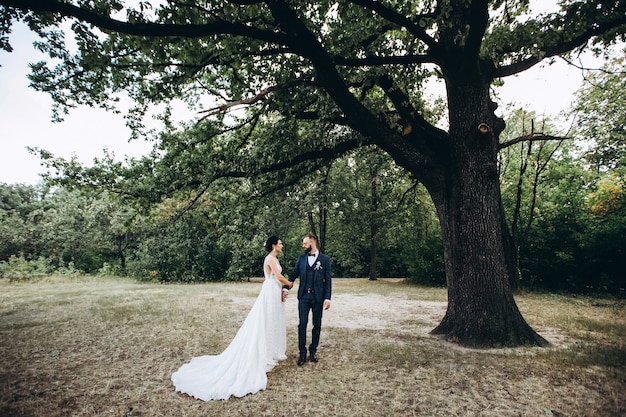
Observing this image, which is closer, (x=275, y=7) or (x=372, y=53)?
(x=275, y=7)

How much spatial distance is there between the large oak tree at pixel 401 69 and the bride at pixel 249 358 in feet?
11.5

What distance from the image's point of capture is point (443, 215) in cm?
775

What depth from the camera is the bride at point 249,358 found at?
477cm

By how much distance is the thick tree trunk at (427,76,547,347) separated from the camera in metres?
6.83

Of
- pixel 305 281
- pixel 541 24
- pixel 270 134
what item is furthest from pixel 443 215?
pixel 270 134

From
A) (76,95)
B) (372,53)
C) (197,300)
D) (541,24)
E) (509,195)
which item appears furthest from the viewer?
(509,195)

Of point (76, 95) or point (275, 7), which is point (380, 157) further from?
point (76, 95)

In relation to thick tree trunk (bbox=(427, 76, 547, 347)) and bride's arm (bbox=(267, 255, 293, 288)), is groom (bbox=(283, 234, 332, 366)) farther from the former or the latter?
thick tree trunk (bbox=(427, 76, 547, 347))

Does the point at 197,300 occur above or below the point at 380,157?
below

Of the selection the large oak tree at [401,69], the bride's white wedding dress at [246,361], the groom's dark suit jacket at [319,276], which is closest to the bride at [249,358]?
the bride's white wedding dress at [246,361]

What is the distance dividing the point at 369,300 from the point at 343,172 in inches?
562

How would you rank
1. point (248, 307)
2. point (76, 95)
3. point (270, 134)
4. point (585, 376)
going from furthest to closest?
point (248, 307) < point (270, 134) < point (76, 95) < point (585, 376)

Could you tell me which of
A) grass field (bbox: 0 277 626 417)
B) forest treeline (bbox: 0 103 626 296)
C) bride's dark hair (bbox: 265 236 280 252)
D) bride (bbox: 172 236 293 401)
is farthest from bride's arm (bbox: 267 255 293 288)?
forest treeline (bbox: 0 103 626 296)

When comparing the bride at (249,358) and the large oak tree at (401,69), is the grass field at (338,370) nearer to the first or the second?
the bride at (249,358)
